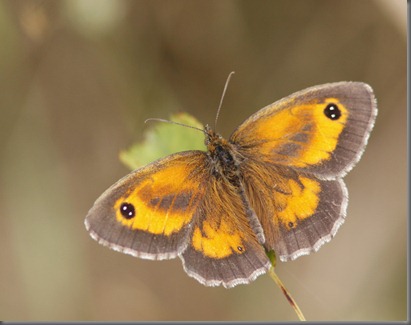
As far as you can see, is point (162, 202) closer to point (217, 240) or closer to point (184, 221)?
point (184, 221)

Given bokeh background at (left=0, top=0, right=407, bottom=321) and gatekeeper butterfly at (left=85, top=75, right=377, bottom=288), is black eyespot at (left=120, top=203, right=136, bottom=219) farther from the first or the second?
bokeh background at (left=0, top=0, right=407, bottom=321)

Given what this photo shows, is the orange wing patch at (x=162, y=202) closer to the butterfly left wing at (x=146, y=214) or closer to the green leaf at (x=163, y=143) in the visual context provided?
the butterfly left wing at (x=146, y=214)

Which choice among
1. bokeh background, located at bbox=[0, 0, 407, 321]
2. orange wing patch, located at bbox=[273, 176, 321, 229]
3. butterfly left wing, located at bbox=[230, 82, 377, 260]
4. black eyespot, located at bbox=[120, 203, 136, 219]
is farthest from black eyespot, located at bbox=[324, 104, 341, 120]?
bokeh background, located at bbox=[0, 0, 407, 321]

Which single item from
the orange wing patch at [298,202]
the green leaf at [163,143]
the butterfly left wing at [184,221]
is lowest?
the orange wing patch at [298,202]

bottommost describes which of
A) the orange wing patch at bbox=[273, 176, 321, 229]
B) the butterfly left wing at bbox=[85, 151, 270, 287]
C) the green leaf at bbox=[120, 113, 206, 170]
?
the orange wing patch at bbox=[273, 176, 321, 229]

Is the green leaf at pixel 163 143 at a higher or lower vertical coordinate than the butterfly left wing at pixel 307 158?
higher

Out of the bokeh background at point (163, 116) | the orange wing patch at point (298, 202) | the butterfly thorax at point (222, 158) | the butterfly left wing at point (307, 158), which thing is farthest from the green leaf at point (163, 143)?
the bokeh background at point (163, 116)

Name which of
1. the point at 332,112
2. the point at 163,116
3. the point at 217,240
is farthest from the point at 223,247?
the point at 163,116
